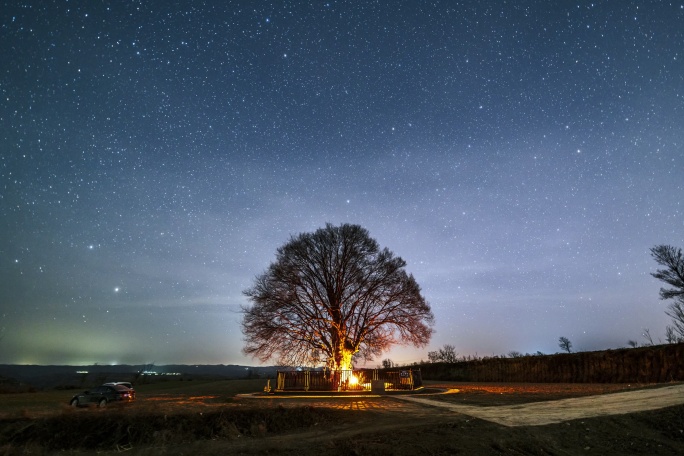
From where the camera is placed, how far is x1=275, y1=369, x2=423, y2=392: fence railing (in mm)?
29531

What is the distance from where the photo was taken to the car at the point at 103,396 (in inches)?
1020

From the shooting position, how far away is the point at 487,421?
11.6 meters

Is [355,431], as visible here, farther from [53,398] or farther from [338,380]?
[53,398]

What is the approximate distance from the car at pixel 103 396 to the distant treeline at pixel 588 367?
32259mm

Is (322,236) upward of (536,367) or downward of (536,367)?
upward

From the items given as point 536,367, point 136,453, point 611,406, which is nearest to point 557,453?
point 611,406

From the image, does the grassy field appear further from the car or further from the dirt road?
the dirt road

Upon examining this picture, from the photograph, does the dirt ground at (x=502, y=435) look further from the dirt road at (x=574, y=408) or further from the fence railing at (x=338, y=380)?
the fence railing at (x=338, y=380)

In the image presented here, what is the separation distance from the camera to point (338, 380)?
2989cm

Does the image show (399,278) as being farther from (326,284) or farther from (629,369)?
(629,369)

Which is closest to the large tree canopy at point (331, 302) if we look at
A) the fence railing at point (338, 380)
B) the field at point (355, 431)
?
the fence railing at point (338, 380)

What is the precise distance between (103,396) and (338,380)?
14339 millimetres

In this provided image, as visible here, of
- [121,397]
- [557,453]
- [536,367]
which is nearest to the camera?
[557,453]

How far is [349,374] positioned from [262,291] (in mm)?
8724
